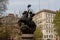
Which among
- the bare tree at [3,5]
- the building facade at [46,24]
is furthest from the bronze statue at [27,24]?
the building facade at [46,24]

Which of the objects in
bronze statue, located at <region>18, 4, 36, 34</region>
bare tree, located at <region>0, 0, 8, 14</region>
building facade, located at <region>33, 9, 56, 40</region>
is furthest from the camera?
building facade, located at <region>33, 9, 56, 40</region>

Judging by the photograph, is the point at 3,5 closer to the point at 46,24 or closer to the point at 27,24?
the point at 27,24

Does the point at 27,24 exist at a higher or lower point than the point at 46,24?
higher

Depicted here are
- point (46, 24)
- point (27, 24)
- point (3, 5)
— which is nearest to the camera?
point (27, 24)

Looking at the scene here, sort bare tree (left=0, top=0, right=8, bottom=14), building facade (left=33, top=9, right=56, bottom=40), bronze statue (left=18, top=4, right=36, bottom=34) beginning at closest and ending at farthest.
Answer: bronze statue (left=18, top=4, right=36, bottom=34)
bare tree (left=0, top=0, right=8, bottom=14)
building facade (left=33, top=9, right=56, bottom=40)

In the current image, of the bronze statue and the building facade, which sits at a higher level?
the bronze statue

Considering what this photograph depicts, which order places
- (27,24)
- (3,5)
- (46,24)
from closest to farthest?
(27,24) → (3,5) → (46,24)

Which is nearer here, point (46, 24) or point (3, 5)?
point (3, 5)

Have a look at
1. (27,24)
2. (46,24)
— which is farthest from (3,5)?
(46,24)

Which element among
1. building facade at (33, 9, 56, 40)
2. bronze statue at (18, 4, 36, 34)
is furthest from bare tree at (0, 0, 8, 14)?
building facade at (33, 9, 56, 40)

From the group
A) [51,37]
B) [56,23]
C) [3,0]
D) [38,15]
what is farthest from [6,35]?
[38,15]

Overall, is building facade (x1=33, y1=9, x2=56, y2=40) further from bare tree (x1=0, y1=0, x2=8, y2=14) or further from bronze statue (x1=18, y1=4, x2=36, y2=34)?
bronze statue (x1=18, y1=4, x2=36, y2=34)

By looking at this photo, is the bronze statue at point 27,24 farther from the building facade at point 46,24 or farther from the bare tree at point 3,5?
the building facade at point 46,24

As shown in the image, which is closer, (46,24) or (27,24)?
(27,24)
